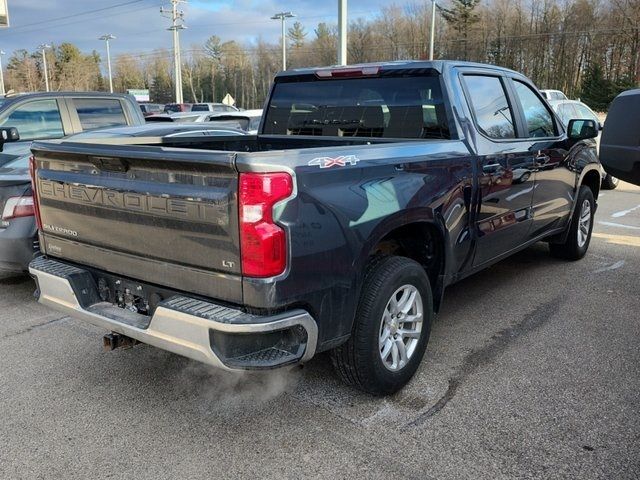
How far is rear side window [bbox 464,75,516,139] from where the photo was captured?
4.22 m

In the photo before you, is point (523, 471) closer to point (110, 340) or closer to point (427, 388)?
point (427, 388)

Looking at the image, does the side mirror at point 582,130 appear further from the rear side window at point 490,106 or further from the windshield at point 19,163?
the windshield at point 19,163

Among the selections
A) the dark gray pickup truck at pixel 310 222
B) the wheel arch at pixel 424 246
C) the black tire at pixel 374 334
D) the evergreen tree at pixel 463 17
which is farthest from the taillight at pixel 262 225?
the evergreen tree at pixel 463 17

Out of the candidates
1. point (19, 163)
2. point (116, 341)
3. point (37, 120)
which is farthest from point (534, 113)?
point (37, 120)

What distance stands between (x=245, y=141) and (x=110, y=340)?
7.77 feet

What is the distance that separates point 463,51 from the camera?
6475 cm

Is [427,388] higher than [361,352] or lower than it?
lower

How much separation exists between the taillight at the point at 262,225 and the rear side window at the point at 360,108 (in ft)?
6.16

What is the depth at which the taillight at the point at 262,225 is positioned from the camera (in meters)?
2.48

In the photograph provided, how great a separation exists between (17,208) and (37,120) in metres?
2.67

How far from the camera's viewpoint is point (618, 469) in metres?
2.72

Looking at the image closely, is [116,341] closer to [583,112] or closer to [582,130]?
[582,130]

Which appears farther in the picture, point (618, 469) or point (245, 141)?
point (245, 141)

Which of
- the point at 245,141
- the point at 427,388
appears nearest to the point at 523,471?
the point at 427,388
